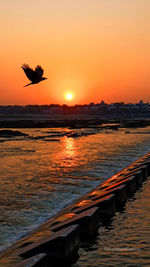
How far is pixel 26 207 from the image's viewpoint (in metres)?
11.3

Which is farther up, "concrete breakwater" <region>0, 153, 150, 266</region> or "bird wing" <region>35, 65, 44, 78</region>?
"bird wing" <region>35, 65, 44, 78</region>

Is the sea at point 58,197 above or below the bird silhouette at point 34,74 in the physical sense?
below

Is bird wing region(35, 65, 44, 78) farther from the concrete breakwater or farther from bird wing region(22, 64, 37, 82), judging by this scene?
the concrete breakwater

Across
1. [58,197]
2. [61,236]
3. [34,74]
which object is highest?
[34,74]

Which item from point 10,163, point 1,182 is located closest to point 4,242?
point 1,182

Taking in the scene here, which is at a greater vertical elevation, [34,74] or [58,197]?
[34,74]

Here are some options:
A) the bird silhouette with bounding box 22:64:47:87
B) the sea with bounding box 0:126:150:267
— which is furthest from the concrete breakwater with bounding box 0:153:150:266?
the bird silhouette with bounding box 22:64:47:87

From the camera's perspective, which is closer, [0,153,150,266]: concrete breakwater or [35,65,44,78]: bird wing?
[0,153,150,266]: concrete breakwater

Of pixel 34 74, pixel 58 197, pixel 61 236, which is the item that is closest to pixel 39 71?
pixel 34 74

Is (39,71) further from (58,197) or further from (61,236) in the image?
(61,236)

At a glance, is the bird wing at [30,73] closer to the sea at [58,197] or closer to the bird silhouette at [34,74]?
the bird silhouette at [34,74]

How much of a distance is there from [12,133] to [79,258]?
Result: 46.1 m

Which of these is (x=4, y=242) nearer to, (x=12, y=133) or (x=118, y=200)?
(x=118, y=200)

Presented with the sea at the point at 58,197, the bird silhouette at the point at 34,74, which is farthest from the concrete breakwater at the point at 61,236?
the bird silhouette at the point at 34,74
